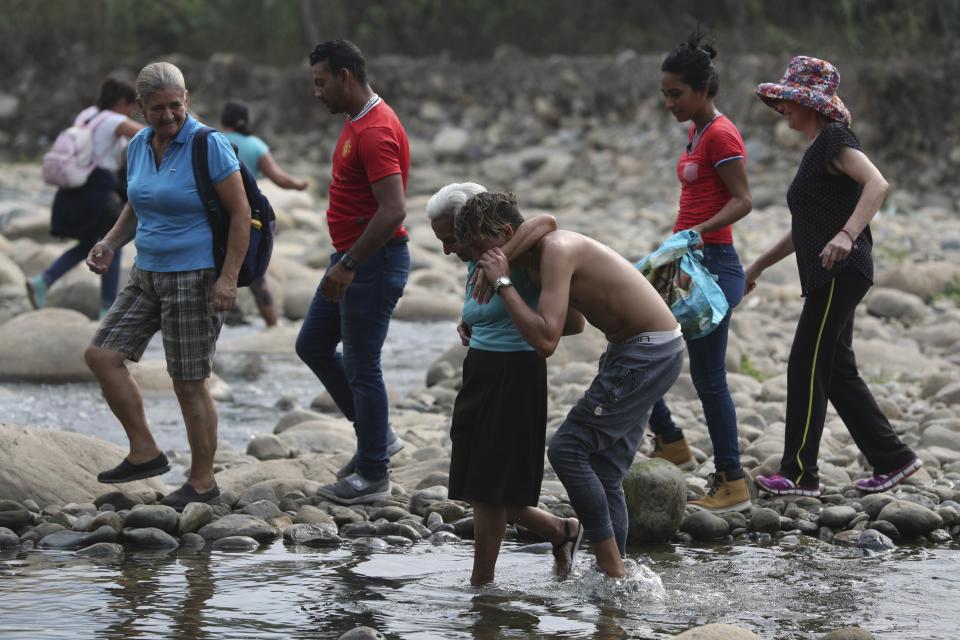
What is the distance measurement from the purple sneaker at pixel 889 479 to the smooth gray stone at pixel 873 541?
503 millimetres

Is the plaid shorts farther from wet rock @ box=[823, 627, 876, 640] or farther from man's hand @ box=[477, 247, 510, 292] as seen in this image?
wet rock @ box=[823, 627, 876, 640]

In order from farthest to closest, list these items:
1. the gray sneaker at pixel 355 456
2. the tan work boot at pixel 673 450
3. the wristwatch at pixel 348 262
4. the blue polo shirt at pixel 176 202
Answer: the tan work boot at pixel 673 450, the gray sneaker at pixel 355 456, the wristwatch at pixel 348 262, the blue polo shirt at pixel 176 202

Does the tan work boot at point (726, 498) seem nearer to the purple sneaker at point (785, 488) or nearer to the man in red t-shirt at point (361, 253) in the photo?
the purple sneaker at point (785, 488)

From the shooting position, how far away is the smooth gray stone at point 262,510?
6.27m

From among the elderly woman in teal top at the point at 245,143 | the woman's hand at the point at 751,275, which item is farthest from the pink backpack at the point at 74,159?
the woman's hand at the point at 751,275

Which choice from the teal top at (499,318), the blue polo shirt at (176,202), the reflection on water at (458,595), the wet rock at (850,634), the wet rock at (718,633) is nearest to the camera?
the wet rock at (718,633)

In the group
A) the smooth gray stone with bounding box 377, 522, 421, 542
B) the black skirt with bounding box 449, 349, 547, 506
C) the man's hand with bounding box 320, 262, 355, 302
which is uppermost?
the man's hand with bounding box 320, 262, 355, 302

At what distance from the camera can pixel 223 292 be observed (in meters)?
5.98

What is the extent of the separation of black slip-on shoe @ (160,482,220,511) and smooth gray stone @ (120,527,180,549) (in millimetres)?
323

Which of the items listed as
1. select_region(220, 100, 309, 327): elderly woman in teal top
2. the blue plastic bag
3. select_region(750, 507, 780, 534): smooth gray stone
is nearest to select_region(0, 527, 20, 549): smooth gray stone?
the blue plastic bag

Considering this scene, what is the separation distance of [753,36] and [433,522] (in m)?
21.4

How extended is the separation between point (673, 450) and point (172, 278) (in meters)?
2.52

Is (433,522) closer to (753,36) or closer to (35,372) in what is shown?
A: (35,372)

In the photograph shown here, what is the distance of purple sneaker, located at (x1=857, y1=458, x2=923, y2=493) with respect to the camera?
6.50 meters
